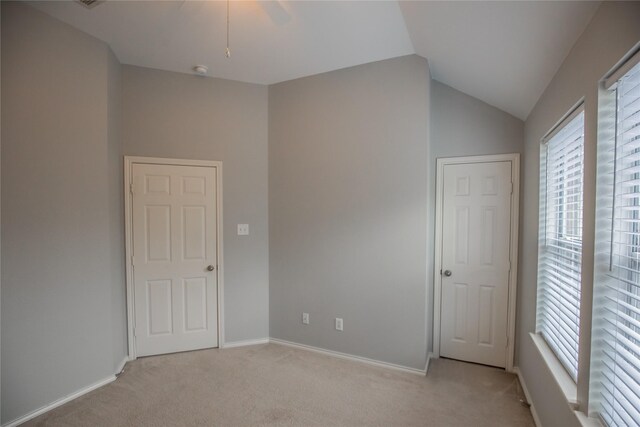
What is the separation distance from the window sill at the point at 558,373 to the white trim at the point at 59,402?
3.32 meters

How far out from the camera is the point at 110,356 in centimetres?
265

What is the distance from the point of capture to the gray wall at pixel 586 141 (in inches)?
46.1

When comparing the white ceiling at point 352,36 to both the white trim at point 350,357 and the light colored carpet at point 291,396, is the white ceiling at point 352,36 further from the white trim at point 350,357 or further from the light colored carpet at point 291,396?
the white trim at point 350,357

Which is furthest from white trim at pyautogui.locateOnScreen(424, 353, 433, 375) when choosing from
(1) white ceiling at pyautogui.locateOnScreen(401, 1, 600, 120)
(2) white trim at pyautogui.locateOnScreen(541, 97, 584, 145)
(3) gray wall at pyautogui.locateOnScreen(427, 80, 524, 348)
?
(1) white ceiling at pyautogui.locateOnScreen(401, 1, 600, 120)

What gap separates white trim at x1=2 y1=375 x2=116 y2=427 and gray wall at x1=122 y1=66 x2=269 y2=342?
112cm

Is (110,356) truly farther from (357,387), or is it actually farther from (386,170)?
(386,170)

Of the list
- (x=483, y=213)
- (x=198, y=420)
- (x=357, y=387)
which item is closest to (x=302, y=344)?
(x=357, y=387)

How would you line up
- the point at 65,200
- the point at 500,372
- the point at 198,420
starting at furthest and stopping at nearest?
the point at 500,372 → the point at 65,200 → the point at 198,420

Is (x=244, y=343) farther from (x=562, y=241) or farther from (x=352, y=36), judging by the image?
(x=352, y=36)

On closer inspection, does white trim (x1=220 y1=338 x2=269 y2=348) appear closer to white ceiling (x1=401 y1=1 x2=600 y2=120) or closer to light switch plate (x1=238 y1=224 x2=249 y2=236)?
light switch plate (x1=238 y1=224 x2=249 y2=236)

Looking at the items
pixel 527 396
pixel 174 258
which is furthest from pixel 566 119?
pixel 174 258

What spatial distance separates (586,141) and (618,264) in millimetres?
584

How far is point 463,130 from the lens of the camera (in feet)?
9.77

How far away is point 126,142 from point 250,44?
5.12ft
